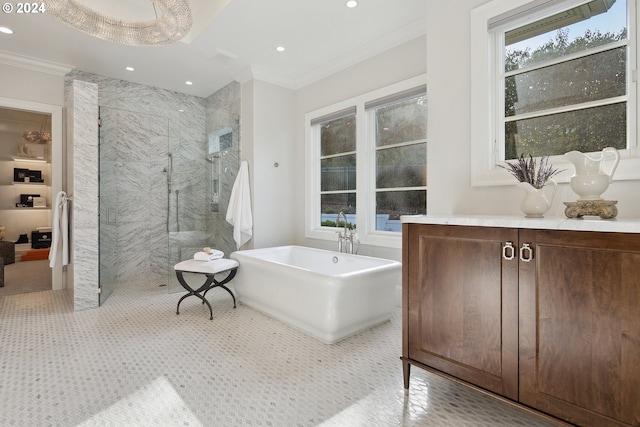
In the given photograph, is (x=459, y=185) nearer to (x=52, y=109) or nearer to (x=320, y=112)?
(x=320, y=112)

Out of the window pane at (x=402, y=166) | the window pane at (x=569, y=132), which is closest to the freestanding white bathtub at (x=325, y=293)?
the window pane at (x=402, y=166)

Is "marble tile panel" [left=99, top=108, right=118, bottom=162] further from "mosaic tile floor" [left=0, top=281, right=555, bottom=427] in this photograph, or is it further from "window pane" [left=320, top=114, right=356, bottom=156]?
"window pane" [left=320, top=114, right=356, bottom=156]

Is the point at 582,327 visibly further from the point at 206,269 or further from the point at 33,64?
the point at 33,64

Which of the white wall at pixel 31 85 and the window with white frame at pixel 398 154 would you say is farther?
the white wall at pixel 31 85

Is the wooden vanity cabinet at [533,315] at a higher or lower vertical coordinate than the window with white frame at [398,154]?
lower

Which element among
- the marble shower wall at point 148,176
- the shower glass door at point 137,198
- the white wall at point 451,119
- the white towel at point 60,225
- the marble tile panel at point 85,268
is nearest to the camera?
the white wall at point 451,119

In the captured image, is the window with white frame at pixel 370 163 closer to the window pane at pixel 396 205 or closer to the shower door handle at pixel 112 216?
the window pane at pixel 396 205

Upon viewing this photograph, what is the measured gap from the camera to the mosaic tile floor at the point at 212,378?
1670 millimetres

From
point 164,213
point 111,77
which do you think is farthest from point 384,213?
point 111,77

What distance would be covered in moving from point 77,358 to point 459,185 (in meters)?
2.89

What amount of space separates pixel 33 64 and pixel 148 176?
69.8 inches

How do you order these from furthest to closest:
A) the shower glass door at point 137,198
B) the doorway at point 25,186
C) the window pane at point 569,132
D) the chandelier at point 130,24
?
the doorway at point 25,186 < the shower glass door at point 137,198 < the chandelier at point 130,24 < the window pane at point 569,132

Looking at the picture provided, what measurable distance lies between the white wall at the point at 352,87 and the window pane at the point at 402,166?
699 mm

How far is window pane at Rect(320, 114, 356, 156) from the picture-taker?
3.98 m
